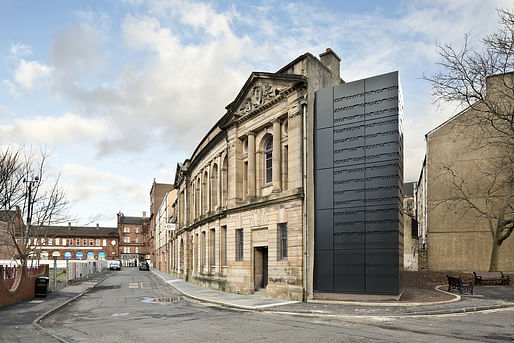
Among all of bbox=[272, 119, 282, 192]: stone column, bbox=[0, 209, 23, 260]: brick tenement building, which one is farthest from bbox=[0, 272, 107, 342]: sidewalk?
bbox=[272, 119, 282, 192]: stone column

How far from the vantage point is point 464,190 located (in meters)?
33.3

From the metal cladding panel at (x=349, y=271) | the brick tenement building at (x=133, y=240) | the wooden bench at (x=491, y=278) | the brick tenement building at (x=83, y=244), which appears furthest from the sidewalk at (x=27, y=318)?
the brick tenement building at (x=133, y=240)

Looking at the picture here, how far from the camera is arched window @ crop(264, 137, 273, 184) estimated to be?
961 inches

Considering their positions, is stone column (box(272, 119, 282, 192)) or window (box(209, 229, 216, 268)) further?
window (box(209, 229, 216, 268))

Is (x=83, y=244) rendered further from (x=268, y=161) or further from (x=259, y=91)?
(x=259, y=91)

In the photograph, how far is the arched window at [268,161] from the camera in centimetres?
2442

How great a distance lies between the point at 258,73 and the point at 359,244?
33.5ft

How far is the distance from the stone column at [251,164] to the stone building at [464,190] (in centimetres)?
1509

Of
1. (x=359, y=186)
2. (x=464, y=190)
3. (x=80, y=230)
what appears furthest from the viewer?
(x=80, y=230)

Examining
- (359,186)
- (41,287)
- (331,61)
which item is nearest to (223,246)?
(41,287)

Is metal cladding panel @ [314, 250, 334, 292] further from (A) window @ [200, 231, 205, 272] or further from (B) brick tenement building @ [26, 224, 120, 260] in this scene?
(B) brick tenement building @ [26, 224, 120, 260]

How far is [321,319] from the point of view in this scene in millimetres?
14773

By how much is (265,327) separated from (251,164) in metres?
13.0

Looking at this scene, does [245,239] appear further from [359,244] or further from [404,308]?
[404,308]
